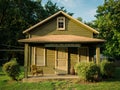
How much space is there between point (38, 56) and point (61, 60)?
6.74ft

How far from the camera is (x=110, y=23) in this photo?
3494 centimetres

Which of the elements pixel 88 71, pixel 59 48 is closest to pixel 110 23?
pixel 59 48

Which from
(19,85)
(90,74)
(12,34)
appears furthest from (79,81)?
(12,34)

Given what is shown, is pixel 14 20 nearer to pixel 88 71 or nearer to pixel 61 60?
pixel 61 60

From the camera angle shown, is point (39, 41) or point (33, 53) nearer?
point (39, 41)

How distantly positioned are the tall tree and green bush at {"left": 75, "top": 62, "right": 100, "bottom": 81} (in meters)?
16.4

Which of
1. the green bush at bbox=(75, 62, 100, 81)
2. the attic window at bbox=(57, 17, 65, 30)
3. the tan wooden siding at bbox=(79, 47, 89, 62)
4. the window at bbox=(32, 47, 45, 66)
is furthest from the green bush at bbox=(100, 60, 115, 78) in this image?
the attic window at bbox=(57, 17, 65, 30)

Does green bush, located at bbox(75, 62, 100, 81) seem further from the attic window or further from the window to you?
the attic window

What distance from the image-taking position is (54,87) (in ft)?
56.3

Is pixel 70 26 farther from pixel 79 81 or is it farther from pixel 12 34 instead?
pixel 12 34

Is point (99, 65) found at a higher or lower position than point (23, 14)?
lower

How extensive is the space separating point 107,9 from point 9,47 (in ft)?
63.9

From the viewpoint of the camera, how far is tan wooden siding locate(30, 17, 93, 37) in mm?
24234

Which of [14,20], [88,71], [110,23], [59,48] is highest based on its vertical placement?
[14,20]
